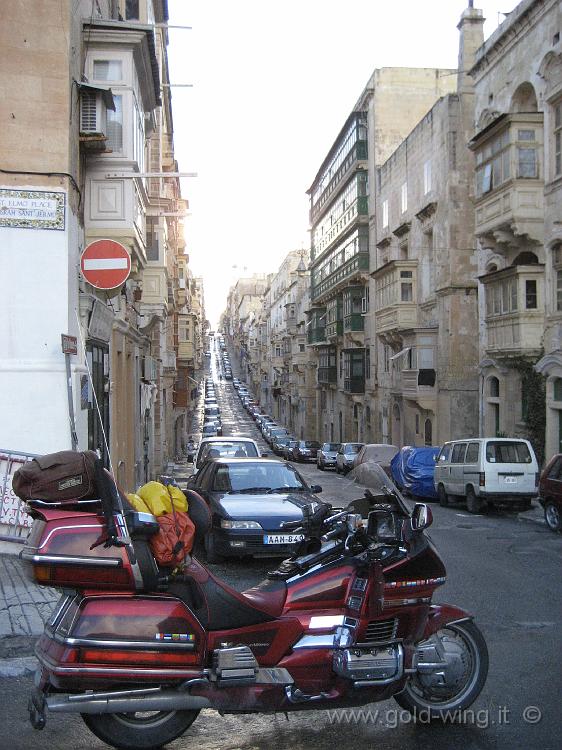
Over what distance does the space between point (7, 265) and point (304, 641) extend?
807cm

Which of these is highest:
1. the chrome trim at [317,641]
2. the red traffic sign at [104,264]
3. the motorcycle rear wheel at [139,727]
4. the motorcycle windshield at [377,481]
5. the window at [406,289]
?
the window at [406,289]

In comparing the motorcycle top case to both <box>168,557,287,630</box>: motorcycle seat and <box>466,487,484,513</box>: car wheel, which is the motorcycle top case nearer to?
<box>168,557,287,630</box>: motorcycle seat

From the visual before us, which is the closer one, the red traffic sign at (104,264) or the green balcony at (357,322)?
the red traffic sign at (104,264)

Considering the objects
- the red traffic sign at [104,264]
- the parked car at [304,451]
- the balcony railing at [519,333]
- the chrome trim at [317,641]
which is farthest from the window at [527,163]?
Answer: the parked car at [304,451]

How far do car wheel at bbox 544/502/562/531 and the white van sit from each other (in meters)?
3.45

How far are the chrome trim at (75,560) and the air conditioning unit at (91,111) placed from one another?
9.70 m

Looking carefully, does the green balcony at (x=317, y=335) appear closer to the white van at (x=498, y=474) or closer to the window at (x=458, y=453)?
the window at (x=458, y=453)

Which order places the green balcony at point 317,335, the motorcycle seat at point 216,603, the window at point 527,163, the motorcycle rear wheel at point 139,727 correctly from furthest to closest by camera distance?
the green balcony at point 317,335 → the window at point 527,163 → the motorcycle seat at point 216,603 → the motorcycle rear wheel at point 139,727

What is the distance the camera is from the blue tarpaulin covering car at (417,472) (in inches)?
931

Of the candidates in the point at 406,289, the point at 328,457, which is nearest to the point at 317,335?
the point at 328,457

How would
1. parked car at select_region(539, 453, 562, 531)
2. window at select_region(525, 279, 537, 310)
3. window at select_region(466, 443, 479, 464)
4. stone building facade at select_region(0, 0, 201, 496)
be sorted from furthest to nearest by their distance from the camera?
window at select_region(525, 279, 537, 310), window at select_region(466, 443, 479, 464), parked car at select_region(539, 453, 562, 531), stone building facade at select_region(0, 0, 201, 496)

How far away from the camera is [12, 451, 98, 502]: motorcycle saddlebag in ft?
14.6

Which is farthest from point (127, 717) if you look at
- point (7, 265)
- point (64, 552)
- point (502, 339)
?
point (502, 339)

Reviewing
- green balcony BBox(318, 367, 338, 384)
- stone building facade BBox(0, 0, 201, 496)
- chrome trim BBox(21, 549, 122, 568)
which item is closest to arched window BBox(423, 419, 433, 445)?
green balcony BBox(318, 367, 338, 384)
